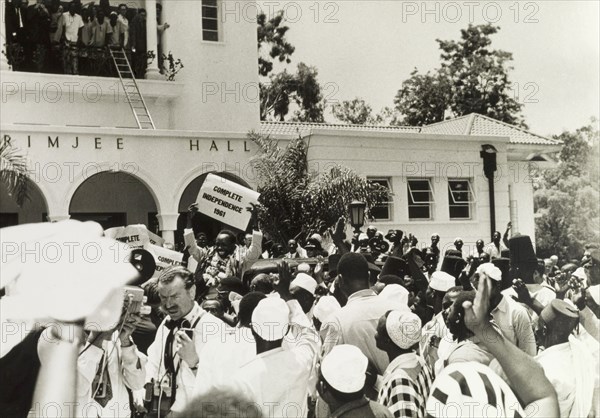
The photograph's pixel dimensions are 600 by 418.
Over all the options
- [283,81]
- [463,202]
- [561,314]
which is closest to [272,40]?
[283,81]

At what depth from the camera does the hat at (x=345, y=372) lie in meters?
3.94

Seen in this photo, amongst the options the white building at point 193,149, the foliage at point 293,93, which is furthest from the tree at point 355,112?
the white building at point 193,149

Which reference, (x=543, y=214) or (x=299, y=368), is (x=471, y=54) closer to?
(x=543, y=214)

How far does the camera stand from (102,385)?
5.08 meters

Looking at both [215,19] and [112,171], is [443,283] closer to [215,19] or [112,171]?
[112,171]

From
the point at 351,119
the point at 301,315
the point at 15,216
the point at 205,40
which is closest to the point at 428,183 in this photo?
the point at 205,40

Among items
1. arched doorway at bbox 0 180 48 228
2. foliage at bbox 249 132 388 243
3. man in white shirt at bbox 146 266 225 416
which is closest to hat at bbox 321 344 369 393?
man in white shirt at bbox 146 266 225 416

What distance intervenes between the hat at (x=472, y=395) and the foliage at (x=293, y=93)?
3167 cm

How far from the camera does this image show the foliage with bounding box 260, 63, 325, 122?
35.4m

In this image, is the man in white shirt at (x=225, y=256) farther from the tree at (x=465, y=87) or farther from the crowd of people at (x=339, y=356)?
the tree at (x=465, y=87)

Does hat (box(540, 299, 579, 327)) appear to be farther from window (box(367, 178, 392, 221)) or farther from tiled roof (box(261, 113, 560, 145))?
tiled roof (box(261, 113, 560, 145))

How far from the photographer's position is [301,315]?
17.9 ft

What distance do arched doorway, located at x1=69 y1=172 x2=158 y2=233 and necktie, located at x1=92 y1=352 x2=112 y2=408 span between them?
14.0 meters

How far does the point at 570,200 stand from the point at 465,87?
22.2ft
